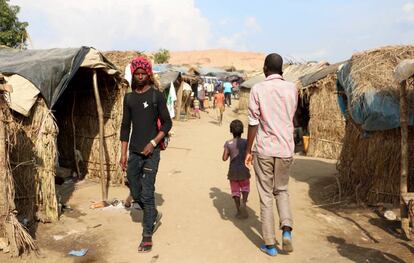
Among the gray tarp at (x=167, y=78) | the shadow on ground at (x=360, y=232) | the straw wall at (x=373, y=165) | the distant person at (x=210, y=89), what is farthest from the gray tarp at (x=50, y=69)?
the distant person at (x=210, y=89)

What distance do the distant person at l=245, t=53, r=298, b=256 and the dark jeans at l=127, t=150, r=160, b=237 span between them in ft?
3.50

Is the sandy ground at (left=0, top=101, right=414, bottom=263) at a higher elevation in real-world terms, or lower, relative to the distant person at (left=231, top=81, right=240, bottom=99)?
lower

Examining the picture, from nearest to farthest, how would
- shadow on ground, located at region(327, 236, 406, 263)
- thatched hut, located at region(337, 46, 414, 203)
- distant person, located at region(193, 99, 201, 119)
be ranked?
shadow on ground, located at region(327, 236, 406, 263) → thatched hut, located at region(337, 46, 414, 203) → distant person, located at region(193, 99, 201, 119)

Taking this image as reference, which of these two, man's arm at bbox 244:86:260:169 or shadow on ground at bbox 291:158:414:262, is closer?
man's arm at bbox 244:86:260:169

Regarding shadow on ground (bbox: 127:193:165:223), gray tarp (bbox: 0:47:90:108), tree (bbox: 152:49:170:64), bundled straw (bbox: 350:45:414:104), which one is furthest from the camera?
tree (bbox: 152:49:170:64)

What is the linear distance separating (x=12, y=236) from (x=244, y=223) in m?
2.78

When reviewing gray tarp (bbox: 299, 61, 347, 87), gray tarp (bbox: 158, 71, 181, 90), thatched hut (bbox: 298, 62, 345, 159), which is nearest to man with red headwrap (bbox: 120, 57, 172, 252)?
thatched hut (bbox: 298, 62, 345, 159)

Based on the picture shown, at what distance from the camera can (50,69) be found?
567cm

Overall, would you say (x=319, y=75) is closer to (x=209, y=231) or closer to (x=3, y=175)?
(x=209, y=231)

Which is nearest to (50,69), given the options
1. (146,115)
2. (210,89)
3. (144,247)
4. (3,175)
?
(3,175)

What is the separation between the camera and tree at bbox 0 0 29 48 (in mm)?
18156

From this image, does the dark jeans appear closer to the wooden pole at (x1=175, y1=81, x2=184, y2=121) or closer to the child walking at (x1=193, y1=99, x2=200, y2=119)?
the wooden pole at (x1=175, y1=81, x2=184, y2=121)

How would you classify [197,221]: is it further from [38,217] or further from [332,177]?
[332,177]

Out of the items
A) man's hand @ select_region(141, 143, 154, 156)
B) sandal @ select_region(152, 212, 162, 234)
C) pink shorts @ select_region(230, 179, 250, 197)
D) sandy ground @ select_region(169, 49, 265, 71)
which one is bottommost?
sandal @ select_region(152, 212, 162, 234)
